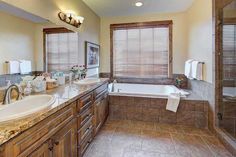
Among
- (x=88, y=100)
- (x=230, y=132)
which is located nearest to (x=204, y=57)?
(x=230, y=132)

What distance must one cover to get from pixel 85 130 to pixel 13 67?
3.50ft

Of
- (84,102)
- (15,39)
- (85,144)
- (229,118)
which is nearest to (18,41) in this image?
(15,39)

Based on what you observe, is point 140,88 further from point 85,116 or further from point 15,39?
point 15,39

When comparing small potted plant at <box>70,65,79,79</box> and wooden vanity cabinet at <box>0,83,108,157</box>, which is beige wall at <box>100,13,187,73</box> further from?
wooden vanity cabinet at <box>0,83,108,157</box>

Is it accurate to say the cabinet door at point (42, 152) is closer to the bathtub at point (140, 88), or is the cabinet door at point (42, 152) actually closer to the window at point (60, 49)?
the window at point (60, 49)

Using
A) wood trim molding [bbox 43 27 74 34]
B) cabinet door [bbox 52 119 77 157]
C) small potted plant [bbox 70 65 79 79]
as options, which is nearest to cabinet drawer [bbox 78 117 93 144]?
cabinet door [bbox 52 119 77 157]

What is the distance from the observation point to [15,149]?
908 mm

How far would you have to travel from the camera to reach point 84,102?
1.96m

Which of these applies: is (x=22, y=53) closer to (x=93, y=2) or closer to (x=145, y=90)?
(x=93, y=2)

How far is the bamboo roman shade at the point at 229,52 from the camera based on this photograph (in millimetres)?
2334

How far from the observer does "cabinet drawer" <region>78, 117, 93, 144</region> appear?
1855 millimetres

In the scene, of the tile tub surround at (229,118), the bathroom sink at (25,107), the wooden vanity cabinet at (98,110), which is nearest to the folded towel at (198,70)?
the tile tub surround at (229,118)

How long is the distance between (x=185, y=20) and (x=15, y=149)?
4.29 meters

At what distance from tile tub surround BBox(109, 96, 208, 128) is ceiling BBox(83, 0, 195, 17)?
1.98 m
